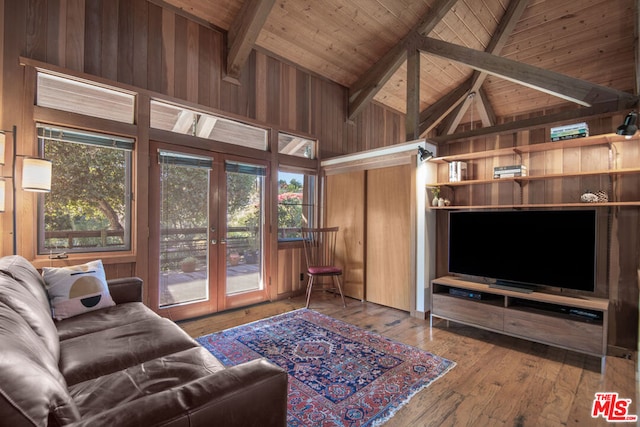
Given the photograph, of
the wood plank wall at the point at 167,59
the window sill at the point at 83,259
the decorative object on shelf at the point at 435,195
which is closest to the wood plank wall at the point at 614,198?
the decorative object on shelf at the point at 435,195

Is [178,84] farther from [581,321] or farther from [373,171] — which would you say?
[581,321]

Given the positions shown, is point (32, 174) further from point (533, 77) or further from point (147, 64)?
point (533, 77)

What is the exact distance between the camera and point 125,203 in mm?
3289

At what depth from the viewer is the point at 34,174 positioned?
241 centimetres

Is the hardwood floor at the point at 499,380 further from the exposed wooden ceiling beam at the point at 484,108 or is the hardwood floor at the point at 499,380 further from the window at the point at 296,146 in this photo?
the exposed wooden ceiling beam at the point at 484,108

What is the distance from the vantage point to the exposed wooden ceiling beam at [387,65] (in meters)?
4.29

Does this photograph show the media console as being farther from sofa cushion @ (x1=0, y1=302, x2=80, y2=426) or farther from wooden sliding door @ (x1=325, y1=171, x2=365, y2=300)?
sofa cushion @ (x1=0, y1=302, x2=80, y2=426)

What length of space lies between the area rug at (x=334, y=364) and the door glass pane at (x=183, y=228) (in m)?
0.77

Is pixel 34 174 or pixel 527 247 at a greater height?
pixel 34 174

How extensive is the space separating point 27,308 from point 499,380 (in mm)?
3004

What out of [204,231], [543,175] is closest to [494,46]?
[543,175]

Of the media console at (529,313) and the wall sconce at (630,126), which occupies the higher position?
the wall sconce at (630,126)

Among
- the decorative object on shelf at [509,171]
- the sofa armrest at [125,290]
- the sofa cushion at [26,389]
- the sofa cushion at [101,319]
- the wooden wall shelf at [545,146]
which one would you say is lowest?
the sofa cushion at [101,319]

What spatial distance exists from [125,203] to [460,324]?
3.91 m
